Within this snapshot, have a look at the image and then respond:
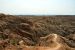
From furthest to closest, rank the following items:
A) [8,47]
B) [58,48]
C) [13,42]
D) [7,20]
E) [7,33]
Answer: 1. [7,20]
2. [7,33]
3. [13,42]
4. [8,47]
5. [58,48]

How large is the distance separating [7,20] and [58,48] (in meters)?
5.18

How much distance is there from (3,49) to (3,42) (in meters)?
0.39

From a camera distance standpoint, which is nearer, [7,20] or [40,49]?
[40,49]

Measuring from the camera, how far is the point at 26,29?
35.7ft

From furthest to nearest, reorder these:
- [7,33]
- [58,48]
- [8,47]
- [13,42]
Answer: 1. [7,33]
2. [13,42]
3. [8,47]
4. [58,48]

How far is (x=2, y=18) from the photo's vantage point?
10789 mm

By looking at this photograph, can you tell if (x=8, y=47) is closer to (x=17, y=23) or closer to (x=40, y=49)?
(x=40, y=49)

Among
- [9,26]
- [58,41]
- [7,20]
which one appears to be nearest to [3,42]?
[58,41]

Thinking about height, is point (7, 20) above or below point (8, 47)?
above

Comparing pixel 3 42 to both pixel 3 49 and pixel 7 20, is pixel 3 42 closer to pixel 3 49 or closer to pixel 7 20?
pixel 3 49

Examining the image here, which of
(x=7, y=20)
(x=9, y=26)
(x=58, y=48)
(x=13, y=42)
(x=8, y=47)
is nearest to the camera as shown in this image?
(x=58, y=48)

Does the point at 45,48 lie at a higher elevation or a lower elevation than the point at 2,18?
lower

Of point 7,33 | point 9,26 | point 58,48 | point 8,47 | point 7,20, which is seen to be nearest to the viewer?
point 58,48

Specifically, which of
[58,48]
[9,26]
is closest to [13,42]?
[58,48]
